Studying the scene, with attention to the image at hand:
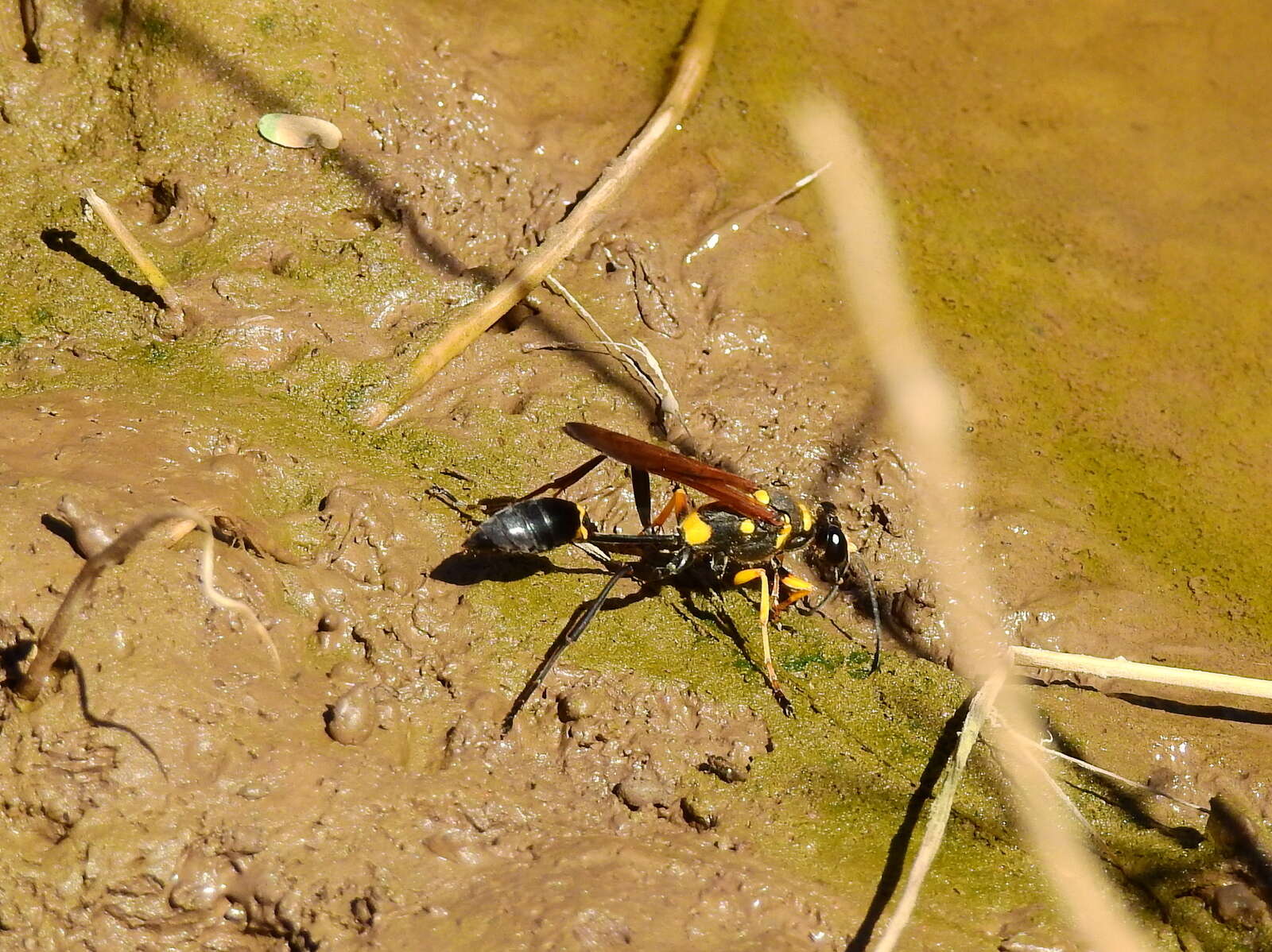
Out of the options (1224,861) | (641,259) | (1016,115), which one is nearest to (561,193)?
(641,259)

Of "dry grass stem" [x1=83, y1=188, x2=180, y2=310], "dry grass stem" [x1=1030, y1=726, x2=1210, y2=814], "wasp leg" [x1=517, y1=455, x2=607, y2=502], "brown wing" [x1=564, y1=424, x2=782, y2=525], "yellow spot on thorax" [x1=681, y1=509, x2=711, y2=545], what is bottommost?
"dry grass stem" [x1=83, y1=188, x2=180, y2=310]

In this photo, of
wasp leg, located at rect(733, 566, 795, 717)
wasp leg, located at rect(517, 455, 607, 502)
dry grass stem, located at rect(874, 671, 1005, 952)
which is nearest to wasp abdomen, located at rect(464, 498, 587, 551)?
wasp leg, located at rect(517, 455, 607, 502)

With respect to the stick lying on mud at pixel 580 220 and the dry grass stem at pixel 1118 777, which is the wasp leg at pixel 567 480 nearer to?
the stick lying on mud at pixel 580 220

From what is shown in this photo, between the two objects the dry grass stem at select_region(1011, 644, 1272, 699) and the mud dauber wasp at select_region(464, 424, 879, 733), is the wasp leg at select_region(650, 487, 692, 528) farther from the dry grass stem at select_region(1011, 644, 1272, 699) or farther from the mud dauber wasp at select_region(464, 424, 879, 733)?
the dry grass stem at select_region(1011, 644, 1272, 699)

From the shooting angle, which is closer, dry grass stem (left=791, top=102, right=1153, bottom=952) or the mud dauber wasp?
dry grass stem (left=791, top=102, right=1153, bottom=952)

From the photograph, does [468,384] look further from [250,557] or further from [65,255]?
[65,255]

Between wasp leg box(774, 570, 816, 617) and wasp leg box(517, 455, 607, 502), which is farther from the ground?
wasp leg box(774, 570, 816, 617)
